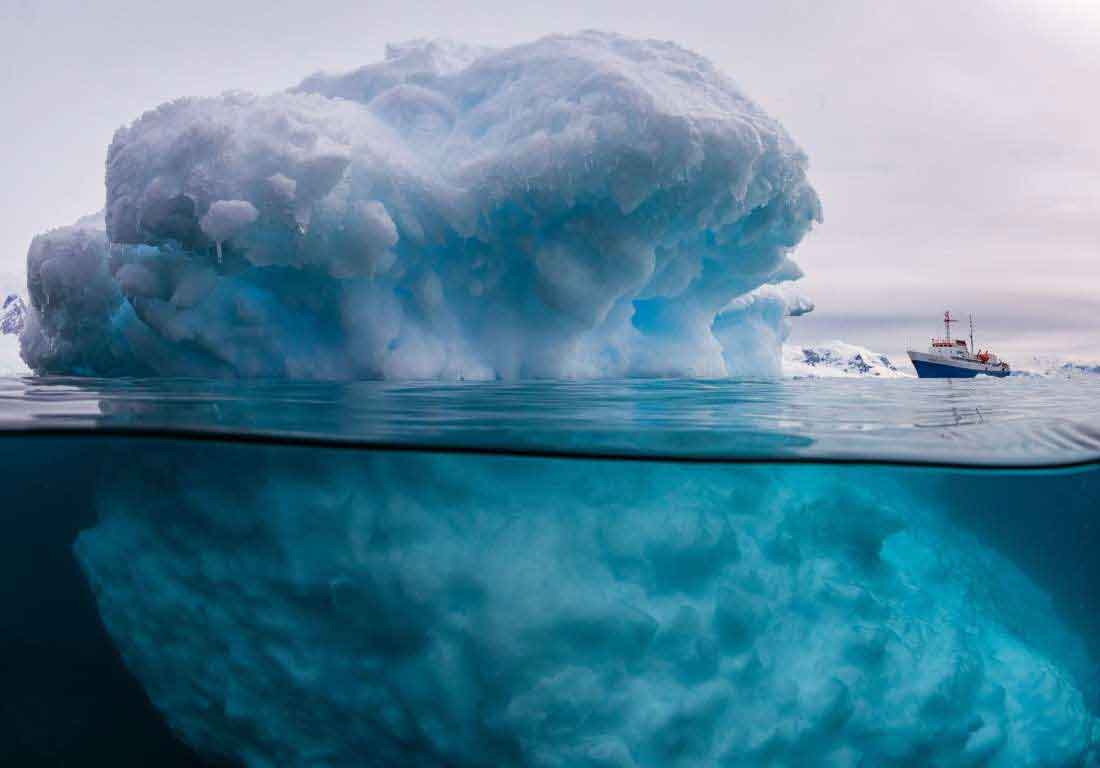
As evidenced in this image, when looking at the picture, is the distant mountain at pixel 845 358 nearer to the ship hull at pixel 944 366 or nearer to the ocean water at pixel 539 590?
the ship hull at pixel 944 366

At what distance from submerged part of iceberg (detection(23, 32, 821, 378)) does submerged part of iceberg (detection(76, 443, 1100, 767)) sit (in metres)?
4.01

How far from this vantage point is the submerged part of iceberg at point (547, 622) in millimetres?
3588

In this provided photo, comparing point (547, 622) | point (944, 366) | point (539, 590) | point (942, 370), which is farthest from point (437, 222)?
point (942, 370)

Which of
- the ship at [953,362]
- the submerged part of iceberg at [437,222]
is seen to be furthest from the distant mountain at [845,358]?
the submerged part of iceberg at [437,222]

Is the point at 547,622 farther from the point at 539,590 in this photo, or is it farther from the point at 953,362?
the point at 953,362

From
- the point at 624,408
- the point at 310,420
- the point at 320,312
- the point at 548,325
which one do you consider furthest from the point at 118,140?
the point at 624,408

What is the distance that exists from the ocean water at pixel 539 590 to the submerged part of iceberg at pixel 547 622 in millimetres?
16

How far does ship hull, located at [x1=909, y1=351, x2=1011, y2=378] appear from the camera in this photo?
101 ft

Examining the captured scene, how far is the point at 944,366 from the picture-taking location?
31.3 meters

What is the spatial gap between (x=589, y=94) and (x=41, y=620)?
11944mm

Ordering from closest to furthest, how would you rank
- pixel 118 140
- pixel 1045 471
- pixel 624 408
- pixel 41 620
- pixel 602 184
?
pixel 624 408 → pixel 1045 471 → pixel 602 184 → pixel 118 140 → pixel 41 620

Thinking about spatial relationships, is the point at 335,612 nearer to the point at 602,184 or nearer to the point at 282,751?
the point at 282,751

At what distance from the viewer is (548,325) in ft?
31.9

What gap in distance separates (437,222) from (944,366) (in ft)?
96.9
